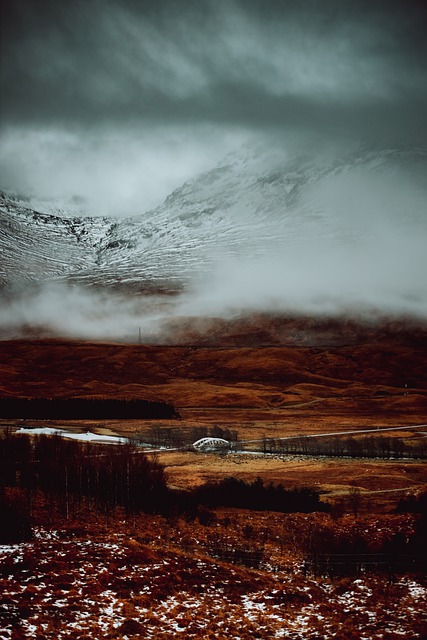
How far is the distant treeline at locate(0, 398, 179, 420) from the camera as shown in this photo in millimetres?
127625

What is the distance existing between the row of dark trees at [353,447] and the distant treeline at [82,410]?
42.3 meters

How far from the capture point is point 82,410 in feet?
431

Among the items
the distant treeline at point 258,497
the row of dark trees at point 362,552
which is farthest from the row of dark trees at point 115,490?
the row of dark trees at point 362,552

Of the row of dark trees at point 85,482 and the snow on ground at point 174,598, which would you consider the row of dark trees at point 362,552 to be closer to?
the snow on ground at point 174,598

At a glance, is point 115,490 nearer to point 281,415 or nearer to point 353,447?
point 353,447

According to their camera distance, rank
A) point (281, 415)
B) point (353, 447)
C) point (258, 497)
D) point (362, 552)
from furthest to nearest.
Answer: point (281, 415) < point (353, 447) < point (258, 497) < point (362, 552)

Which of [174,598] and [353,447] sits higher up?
[174,598]

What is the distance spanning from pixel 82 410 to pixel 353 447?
6566 centimetres

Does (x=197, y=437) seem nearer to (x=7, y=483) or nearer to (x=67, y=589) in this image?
(x=7, y=483)

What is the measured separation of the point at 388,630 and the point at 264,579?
23.8 feet

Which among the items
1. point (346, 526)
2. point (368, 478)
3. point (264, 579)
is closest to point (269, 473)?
point (368, 478)

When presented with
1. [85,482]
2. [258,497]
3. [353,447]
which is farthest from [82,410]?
[258,497]

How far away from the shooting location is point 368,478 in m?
62.7

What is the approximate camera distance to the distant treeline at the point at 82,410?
12762cm
